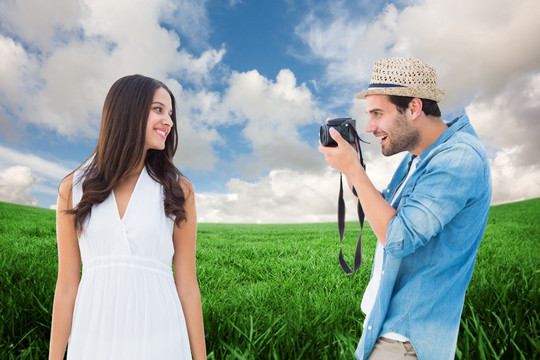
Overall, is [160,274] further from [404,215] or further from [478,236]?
[478,236]

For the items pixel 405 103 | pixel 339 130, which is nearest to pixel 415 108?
pixel 405 103

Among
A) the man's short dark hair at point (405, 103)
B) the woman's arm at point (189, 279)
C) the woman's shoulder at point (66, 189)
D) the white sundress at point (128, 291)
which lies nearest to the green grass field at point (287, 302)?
the woman's arm at point (189, 279)

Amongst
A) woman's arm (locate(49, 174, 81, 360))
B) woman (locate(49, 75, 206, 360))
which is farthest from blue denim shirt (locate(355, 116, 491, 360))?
woman's arm (locate(49, 174, 81, 360))

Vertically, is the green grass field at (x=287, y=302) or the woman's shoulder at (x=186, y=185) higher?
the woman's shoulder at (x=186, y=185)

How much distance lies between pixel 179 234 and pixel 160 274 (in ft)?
0.77

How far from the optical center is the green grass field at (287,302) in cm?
330

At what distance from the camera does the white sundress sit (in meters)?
1.94

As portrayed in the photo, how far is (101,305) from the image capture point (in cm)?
196

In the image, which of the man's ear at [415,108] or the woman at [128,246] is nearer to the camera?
the woman at [128,246]

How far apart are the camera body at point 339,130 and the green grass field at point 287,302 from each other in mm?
1494

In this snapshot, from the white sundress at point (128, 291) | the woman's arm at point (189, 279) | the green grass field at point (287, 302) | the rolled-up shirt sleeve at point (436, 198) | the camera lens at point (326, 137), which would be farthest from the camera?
the green grass field at point (287, 302)

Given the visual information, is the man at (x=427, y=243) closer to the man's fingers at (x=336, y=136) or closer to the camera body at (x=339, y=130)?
the man's fingers at (x=336, y=136)

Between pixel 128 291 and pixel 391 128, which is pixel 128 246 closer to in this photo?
pixel 128 291

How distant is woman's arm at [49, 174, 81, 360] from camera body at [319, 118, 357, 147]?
1435 mm
